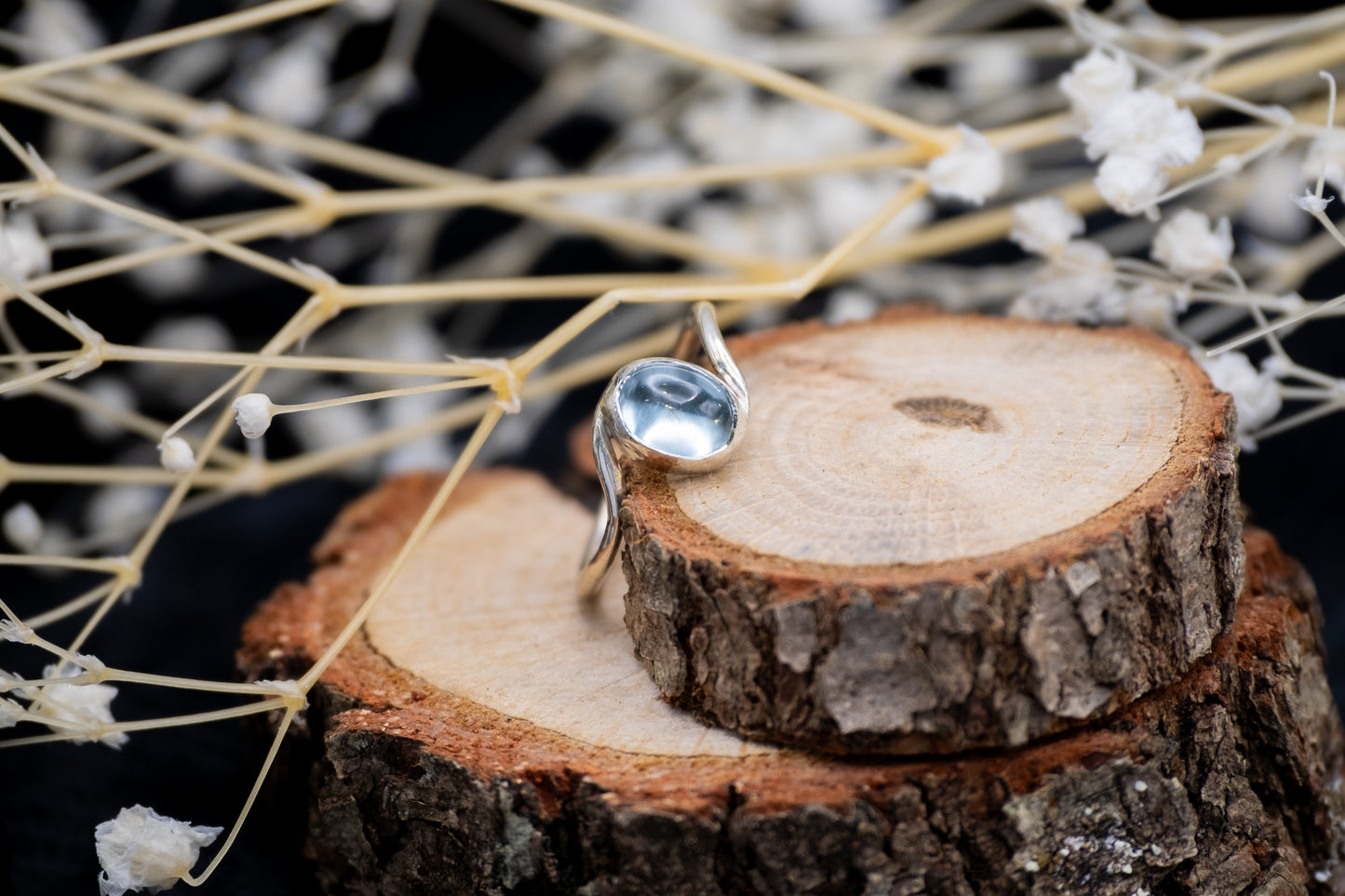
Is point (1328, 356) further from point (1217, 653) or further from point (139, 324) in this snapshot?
point (139, 324)

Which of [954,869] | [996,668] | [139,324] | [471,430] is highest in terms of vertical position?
[996,668]

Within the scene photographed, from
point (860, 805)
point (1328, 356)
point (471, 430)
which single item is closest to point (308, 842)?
point (860, 805)

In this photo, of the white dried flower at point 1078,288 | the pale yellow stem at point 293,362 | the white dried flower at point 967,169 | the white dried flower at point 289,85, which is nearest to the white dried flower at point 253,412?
the pale yellow stem at point 293,362

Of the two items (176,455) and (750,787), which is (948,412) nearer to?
(750,787)

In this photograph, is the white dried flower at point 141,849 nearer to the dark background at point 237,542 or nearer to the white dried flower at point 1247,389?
the dark background at point 237,542

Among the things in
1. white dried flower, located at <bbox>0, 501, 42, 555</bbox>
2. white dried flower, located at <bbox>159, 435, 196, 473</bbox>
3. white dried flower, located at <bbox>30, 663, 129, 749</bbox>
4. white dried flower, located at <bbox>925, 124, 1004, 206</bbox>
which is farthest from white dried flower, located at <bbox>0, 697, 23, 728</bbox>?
white dried flower, located at <bbox>925, 124, 1004, 206</bbox>

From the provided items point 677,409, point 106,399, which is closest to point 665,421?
point 677,409
